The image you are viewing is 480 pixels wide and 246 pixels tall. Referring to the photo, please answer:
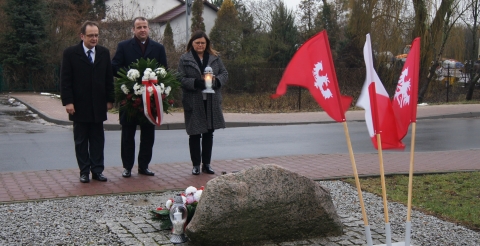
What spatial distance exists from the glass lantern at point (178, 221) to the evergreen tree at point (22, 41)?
94.9 ft

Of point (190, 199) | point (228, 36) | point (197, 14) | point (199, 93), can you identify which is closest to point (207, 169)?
point (199, 93)

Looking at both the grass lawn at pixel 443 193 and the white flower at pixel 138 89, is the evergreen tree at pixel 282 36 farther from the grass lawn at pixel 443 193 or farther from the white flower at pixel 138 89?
the white flower at pixel 138 89

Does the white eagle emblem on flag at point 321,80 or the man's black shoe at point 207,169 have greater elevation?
the white eagle emblem on flag at point 321,80

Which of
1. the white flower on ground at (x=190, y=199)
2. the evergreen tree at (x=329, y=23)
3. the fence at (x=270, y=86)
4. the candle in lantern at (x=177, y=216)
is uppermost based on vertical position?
the evergreen tree at (x=329, y=23)

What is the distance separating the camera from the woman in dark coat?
24.9 feet

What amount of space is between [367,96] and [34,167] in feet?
20.4

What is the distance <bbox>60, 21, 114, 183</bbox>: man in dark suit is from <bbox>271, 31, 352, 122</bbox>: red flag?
3918mm

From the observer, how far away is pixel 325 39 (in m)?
3.97

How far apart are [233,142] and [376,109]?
8226 millimetres

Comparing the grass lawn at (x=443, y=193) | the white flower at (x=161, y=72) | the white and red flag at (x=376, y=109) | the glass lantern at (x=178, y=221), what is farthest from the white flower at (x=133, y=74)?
the white and red flag at (x=376, y=109)

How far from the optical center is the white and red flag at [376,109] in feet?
13.0

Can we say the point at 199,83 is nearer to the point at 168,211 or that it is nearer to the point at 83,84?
the point at 83,84

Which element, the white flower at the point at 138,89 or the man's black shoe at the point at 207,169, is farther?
the man's black shoe at the point at 207,169

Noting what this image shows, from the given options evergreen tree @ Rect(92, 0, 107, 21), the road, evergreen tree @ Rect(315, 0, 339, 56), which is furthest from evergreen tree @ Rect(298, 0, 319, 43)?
the road
